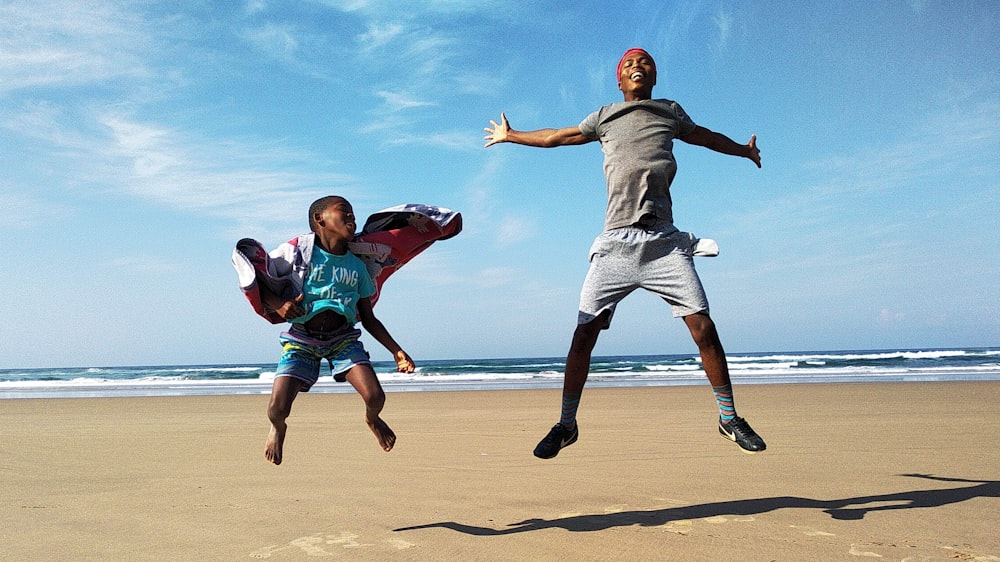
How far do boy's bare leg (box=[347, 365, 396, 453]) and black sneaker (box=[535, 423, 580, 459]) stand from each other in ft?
3.04

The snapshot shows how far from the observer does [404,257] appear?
4.95 meters

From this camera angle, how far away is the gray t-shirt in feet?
14.5

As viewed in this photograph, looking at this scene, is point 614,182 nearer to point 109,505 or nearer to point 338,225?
point 338,225

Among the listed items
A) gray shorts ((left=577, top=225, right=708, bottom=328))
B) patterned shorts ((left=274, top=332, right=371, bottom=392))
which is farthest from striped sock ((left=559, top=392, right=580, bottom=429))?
patterned shorts ((left=274, top=332, right=371, bottom=392))

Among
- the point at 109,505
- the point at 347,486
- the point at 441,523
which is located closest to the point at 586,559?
the point at 441,523

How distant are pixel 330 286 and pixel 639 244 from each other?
6.34 feet

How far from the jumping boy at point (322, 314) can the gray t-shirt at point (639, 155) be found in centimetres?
168

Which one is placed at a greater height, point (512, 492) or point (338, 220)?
point (338, 220)

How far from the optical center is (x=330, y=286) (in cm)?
435

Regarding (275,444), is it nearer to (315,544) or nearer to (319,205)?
(315,544)

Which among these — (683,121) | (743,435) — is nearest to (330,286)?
(683,121)

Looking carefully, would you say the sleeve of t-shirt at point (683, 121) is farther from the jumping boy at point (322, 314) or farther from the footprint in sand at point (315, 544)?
the footprint in sand at point (315, 544)

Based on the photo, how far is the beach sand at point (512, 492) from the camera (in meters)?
4.15

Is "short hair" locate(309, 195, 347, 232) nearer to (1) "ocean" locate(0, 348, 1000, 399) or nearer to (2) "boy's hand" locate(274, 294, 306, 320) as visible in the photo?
(2) "boy's hand" locate(274, 294, 306, 320)
